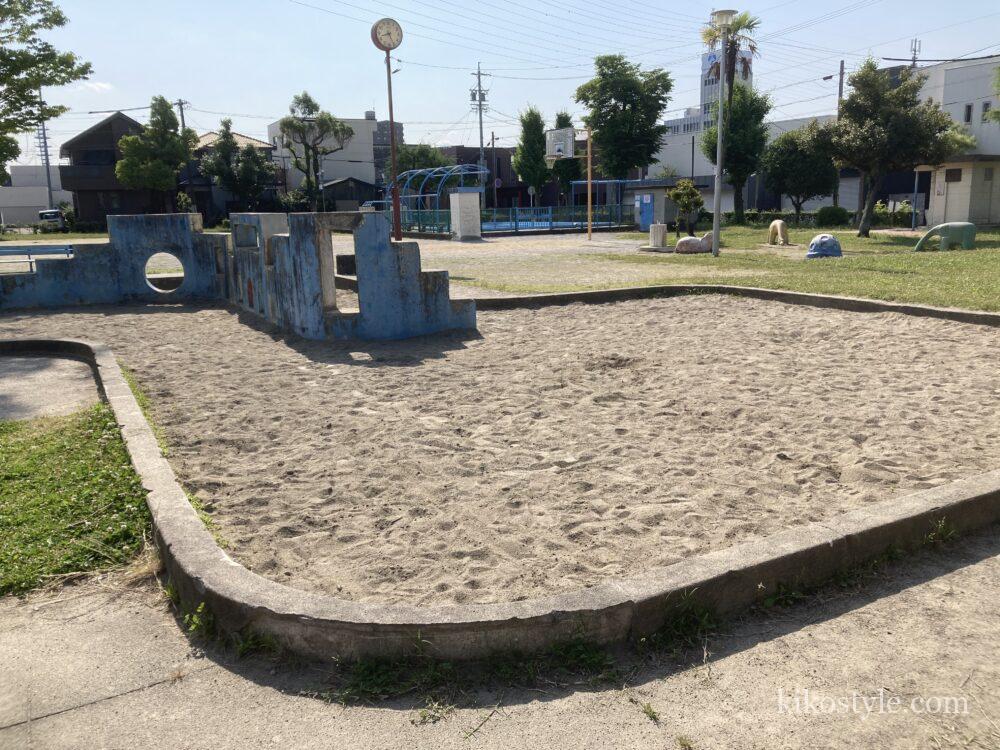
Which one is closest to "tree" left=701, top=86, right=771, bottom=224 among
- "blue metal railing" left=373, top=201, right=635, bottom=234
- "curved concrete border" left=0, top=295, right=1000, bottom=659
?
"blue metal railing" left=373, top=201, right=635, bottom=234

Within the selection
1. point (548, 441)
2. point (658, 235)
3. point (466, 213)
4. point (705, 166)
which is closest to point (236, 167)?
point (466, 213)

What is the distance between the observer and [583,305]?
1141cm

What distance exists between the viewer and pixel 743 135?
4138 cm

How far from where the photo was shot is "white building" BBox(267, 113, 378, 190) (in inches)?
2576

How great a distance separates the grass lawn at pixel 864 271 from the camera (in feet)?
34.8

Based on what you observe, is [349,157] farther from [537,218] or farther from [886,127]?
[886,127]

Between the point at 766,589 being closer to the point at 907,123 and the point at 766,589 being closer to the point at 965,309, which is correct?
the point at 965,309

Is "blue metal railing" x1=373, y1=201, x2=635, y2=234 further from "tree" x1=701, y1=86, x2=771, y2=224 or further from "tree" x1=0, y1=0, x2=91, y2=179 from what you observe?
"tree" x1=0, y1=0, x2=91, y2=179

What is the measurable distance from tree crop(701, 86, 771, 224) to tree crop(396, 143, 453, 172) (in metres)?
27.5

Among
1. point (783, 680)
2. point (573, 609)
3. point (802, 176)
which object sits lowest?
point (783, 680)

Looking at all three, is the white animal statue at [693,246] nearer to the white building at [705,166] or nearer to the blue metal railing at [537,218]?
the blue metal railing at [537,218]

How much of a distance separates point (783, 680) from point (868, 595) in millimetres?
812

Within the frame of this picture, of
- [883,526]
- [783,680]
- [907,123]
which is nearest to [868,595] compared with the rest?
[883,526]

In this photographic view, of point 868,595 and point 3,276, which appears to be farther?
point 3,276
